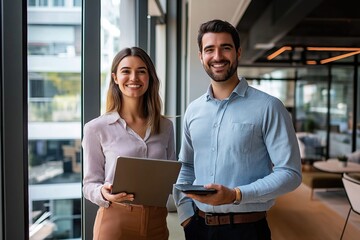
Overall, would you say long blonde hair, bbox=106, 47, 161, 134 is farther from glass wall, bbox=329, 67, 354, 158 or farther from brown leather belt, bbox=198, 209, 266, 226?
glass wall, bbox=329, 67, 354, 158

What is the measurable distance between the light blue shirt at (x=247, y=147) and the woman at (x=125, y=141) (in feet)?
0.73

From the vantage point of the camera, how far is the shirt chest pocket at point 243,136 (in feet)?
4.69

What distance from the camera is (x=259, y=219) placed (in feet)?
4.93

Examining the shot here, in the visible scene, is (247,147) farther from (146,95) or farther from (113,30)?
(113,30)

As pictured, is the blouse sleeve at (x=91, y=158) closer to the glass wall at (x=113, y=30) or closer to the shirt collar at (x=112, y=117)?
the shirt collar at (x=112, y=117)

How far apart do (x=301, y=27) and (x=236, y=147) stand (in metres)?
6.19

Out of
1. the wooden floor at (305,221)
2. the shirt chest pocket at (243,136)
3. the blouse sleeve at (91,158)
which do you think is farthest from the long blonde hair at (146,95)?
the wooden floor at (305,221)

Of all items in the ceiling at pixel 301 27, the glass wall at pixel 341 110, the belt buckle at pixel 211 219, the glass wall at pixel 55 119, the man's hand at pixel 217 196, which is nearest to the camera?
the man's hand at pixel 217 196

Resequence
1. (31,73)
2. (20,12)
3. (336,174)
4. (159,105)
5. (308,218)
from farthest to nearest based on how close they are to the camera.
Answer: (336,174)
(308,218)
(159,105)
(31,73)
(20,12)

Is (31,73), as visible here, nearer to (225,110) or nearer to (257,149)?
(225,110)

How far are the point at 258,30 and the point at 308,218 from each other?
4.52 m

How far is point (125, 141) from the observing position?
5.21 ft

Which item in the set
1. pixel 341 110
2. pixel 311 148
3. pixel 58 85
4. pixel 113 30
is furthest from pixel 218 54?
pixel 311 148

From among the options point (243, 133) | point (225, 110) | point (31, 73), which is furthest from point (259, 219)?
A: point (31, 73)
